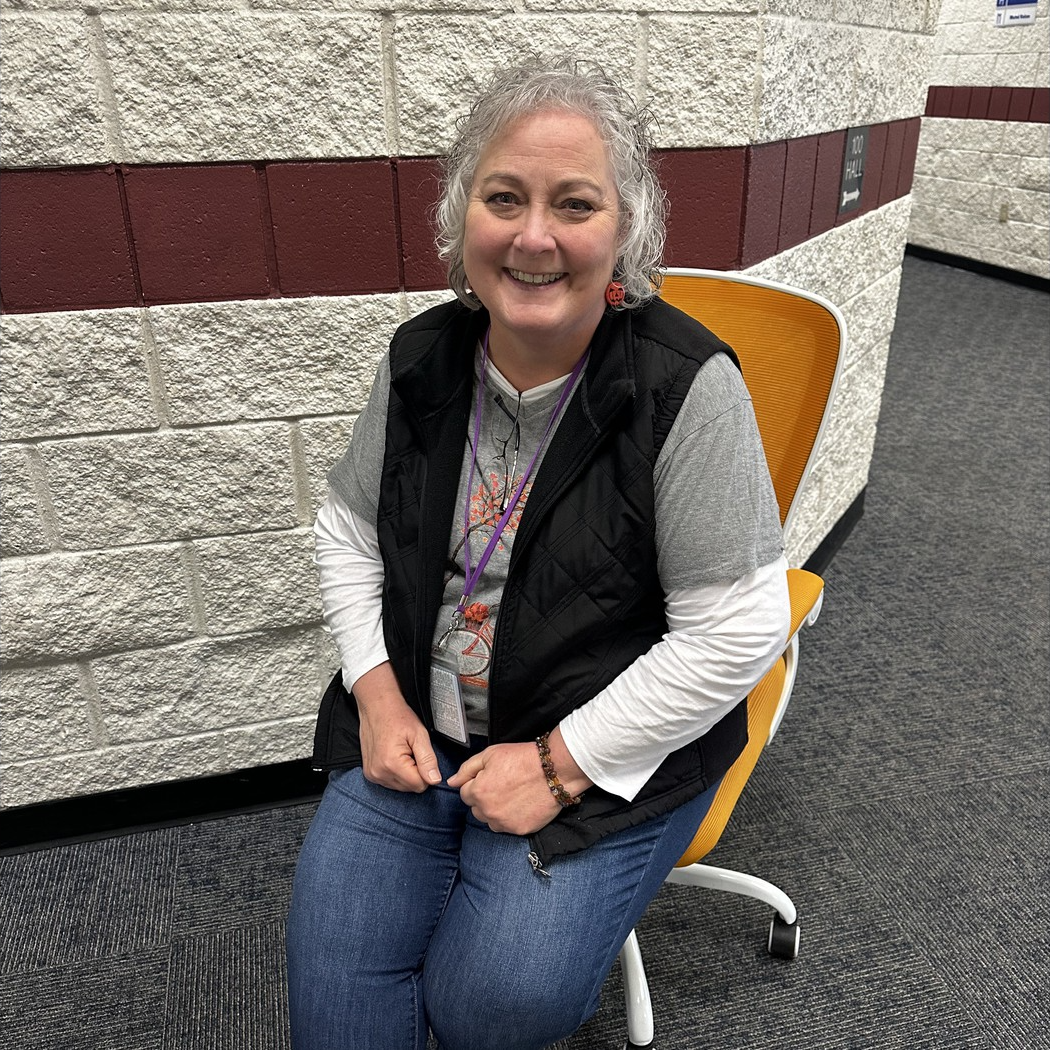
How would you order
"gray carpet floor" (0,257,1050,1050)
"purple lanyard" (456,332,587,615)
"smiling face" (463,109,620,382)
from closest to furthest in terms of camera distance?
"smiling face" (463,109,620,382)
"purple lanyard" (456,332,587,615)
"gray carpet floor" (0,257,1050,1050)

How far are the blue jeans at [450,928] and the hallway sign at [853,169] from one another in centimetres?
156

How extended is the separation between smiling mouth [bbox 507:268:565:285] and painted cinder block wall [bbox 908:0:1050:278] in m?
5.36

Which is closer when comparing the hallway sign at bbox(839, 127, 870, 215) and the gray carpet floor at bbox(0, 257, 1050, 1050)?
the gray carpet floor at bbox(0, 257, 1050, 1050)

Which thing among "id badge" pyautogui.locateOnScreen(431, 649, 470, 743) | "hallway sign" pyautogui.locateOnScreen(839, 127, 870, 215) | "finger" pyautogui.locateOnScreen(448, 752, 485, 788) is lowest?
"finger" pyautogui.locateOnScreen(448, 752, 485, 788)

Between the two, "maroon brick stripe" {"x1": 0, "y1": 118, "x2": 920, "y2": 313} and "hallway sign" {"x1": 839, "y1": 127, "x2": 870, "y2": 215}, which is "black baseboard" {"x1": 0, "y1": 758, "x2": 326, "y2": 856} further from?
"hallway sign" {"x1": 839, "y1": 127, "x2": 870, "y2": 215}

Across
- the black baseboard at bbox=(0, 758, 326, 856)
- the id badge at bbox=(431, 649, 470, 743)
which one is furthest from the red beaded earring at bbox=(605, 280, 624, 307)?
the black baseboard at bbox=(0, 758, 326, 856)

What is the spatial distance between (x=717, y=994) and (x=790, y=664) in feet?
1.83

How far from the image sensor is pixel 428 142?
1447mm

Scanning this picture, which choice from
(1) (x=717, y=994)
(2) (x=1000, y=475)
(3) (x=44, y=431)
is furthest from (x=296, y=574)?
(2) (x=1000, y=475)

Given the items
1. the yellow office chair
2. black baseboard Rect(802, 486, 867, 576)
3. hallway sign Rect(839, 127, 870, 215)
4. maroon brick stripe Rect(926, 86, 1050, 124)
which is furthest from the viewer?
maroon brick stripe Rect(926, 86, 1050, 124)

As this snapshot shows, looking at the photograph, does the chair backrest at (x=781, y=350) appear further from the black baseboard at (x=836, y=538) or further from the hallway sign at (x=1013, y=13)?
the hallway sign at (x=1013, y=13)

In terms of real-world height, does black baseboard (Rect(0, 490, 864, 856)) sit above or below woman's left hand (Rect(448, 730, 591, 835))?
below

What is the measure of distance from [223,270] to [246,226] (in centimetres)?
8

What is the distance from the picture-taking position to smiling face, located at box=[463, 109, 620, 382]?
97 cm
